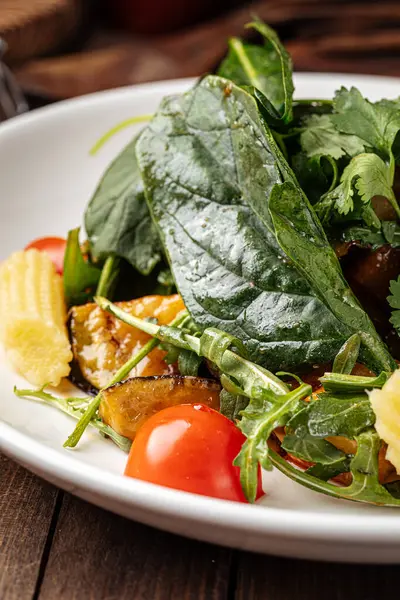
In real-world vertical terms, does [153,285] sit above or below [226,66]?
A: below

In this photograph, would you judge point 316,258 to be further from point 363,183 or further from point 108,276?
point 108,276

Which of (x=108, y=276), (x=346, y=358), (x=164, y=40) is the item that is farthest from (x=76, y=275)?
(x=164, y=40)

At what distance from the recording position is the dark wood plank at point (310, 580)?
5.81ft

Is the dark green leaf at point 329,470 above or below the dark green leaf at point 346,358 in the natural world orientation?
below

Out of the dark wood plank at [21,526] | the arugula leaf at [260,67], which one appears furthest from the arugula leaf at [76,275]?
the arugula leaf at [260,67]

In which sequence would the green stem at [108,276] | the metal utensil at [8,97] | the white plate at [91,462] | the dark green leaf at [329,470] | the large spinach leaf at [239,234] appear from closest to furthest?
the white plate at [91,462] → the dark green leaf at [329,470] → the large spinach leaf at [239,234] → the green stem at [108,276] → the metal utensil at [8,97]

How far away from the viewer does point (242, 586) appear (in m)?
1.80

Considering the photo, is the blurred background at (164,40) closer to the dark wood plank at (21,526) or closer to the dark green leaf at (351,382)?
the dark wood plank at (21,526)

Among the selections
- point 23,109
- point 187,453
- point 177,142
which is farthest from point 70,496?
point 23,109

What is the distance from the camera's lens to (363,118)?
2.36 metres

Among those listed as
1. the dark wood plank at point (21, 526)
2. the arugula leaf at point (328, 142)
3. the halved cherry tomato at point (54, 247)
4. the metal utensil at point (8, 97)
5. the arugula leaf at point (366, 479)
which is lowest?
the metal utensil at point (8, 97)

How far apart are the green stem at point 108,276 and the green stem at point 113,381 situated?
390 millimetres

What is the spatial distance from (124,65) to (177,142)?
2.97 metres

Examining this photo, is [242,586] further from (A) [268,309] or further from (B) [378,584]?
(A) [268,309]
